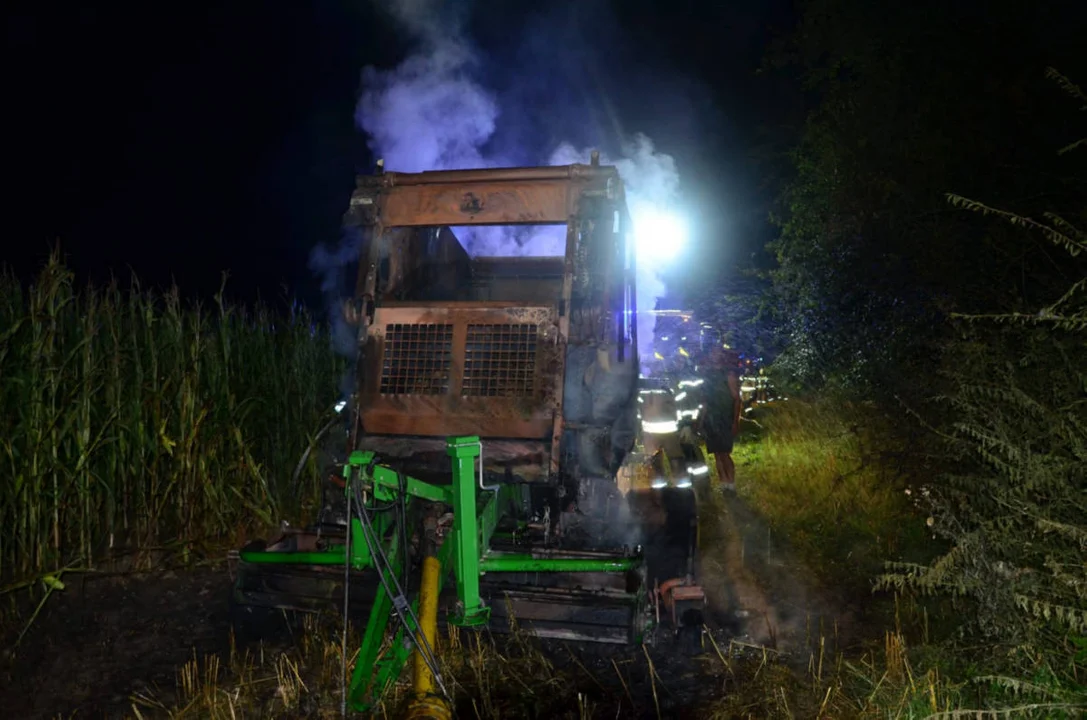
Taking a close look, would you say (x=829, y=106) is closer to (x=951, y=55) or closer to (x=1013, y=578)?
(x=951, y=55)

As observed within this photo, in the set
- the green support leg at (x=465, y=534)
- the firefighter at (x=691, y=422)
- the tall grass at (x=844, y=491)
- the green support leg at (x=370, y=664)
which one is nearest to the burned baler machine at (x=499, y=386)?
the green support leg at (x=465, y=534)

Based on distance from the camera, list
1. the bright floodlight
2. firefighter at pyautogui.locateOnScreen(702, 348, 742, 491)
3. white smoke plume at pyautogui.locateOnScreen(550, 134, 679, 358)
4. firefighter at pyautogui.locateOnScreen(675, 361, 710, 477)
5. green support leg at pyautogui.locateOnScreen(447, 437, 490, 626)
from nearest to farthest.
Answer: green support leg at pyautogui.locateOnScreen(447, 437, 490, 626) → the bright floodlight → firefighter at pyautogui.locateOnScreen(675, 361, 710, 477) → firefighter at pyautogui.locateOnScreen(702, 348, 742, 491) → white smoke plume at pyautogui.locateOnScreen(550, 134, 679, 358)

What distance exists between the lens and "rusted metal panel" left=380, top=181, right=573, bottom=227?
530 cm

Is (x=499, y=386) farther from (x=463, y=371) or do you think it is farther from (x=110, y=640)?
(x=110, y=640)

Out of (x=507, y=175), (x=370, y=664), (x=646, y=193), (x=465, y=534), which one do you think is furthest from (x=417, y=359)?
(x=646, y=193)

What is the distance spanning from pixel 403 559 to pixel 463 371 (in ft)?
5.65

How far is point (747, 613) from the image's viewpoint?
190 inches

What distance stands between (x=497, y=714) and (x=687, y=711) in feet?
3.20

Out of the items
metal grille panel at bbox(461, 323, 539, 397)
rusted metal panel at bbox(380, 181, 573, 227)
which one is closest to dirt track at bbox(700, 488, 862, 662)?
metal grille panel at bbox(461, 323, 539, 397)

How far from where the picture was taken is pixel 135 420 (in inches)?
213

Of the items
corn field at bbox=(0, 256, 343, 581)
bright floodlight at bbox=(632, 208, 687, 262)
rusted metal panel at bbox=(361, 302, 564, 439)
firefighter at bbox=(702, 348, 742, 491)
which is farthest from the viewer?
firefighter at bbox=(702, 348, 742, 491)

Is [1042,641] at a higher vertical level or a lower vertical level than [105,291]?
lower

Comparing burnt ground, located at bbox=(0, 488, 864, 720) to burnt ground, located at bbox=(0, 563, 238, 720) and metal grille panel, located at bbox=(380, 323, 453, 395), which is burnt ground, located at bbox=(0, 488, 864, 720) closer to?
burnt ground, located at bbox=(0, 563, 238, 720)

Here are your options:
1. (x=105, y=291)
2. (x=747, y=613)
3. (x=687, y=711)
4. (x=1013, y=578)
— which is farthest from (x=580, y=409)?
(x=105, y=291)
